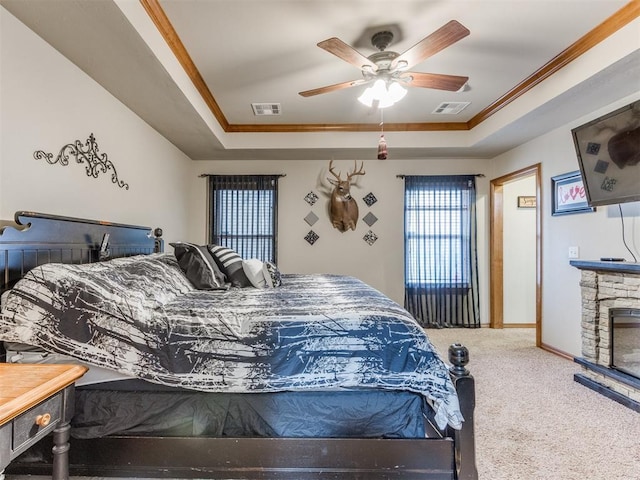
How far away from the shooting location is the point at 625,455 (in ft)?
6.01

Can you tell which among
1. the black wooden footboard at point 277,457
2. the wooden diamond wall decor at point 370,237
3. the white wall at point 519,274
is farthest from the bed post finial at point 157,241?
the white wall at point 519,274

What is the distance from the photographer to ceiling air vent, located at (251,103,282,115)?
11.7 feet

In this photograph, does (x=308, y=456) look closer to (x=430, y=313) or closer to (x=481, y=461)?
(x=481, y=461)

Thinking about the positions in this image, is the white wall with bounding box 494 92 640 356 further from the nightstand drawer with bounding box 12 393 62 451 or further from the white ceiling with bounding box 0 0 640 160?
the nightstand drawer with bounding box 12 393 62 451

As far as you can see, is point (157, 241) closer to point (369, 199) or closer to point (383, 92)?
point (383, 92)

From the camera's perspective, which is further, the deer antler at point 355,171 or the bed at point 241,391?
the deer antler at point 355,171

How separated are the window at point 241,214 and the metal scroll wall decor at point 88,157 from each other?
1857 mm

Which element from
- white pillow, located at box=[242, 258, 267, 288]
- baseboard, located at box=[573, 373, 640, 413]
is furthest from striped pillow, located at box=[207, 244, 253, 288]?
baseboard, located at box=[573, 373, 640, 413]

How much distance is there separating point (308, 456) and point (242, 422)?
0.33m

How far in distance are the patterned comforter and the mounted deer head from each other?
318 centimetres

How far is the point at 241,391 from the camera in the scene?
1481mm

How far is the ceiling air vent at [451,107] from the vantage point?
3574mm

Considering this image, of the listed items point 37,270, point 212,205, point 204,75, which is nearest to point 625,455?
point 37,270

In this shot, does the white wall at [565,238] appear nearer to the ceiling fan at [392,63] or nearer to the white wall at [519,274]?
the white wall at [519,274]
